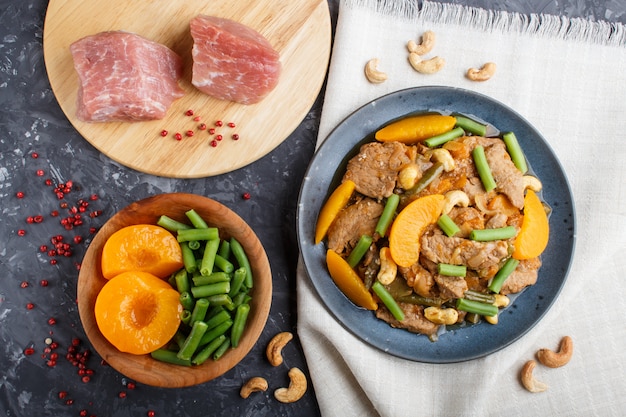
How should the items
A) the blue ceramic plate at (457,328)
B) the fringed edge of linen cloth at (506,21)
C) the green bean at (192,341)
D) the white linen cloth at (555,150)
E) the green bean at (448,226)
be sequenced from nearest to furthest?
the green bean at (192,341) → the green bean at (448,226) → the blue ceramic plate at (457,328) → the white linen cloth at (555,150) → the fringed edge of linen cloth at (506,21)

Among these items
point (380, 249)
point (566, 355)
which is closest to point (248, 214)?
point (380, 249)

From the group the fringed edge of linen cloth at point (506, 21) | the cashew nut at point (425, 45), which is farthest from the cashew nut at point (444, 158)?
the fringed edge of linen cloth at point (506, 21)

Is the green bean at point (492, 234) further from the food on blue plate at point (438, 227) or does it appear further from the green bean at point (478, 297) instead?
the green bean at point (478, 297)

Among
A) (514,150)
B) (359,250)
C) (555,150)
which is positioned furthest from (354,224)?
(555,150)

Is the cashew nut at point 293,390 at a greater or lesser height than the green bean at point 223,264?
lesser

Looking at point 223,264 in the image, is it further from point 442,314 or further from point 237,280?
point 442,314

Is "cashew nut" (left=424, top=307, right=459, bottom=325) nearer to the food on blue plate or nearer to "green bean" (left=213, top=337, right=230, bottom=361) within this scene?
the food on blue plate
